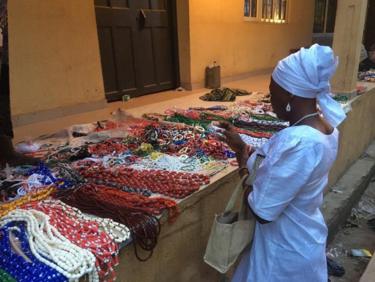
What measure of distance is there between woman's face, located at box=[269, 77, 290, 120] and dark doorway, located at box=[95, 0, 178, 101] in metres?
4.65

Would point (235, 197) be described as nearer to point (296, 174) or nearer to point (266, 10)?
point (296, 174)

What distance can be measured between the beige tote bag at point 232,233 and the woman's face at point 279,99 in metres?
0.32

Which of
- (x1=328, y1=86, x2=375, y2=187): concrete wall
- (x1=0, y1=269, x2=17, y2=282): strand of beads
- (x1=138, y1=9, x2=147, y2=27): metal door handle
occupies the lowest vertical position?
(x1=328, y1=86, x2=375, y2=187): concrete wall

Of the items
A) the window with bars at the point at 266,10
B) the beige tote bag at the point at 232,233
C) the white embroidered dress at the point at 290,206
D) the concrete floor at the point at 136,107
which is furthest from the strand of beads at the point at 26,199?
the window with bars at the point at 266,10

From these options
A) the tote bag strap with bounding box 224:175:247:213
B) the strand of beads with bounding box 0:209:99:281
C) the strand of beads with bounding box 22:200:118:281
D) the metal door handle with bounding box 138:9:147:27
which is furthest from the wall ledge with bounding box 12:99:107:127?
the tote bag strap with bounding box 224:175:247:213

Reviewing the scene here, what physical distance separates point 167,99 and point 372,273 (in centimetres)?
415

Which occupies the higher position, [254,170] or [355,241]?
[254,170]

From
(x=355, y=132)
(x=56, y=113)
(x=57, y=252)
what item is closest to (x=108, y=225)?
(x=57, y=252)

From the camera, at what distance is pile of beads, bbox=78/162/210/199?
2346 millimetres

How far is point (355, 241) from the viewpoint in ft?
13.6

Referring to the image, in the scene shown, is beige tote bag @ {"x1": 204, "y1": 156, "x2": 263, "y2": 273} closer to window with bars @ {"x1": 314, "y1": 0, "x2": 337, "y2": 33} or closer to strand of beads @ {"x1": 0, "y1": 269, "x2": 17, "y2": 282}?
strand of beads @ {"x1": 0, "y1": 269, "x2": 17, "y2": 282}

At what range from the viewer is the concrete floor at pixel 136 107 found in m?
4.37

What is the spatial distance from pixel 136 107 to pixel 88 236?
3777 mm

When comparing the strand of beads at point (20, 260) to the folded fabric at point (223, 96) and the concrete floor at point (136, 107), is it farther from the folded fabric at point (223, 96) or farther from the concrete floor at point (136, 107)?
the folded fabric at point (223, 96)
